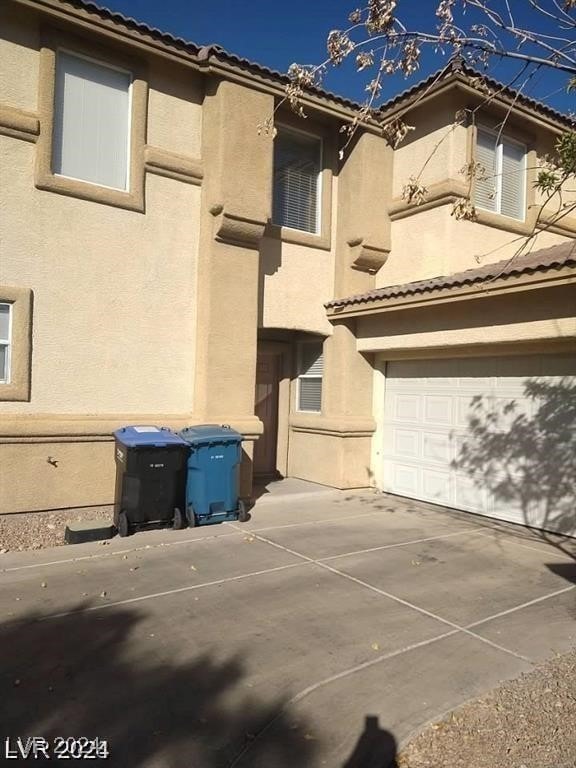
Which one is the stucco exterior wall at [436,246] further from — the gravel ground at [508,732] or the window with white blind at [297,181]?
the gravel ground at [508,732]

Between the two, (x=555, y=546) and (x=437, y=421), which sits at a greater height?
(x=437, y=421)

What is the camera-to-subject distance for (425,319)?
9070 millimetres

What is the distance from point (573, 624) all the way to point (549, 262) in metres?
4.13

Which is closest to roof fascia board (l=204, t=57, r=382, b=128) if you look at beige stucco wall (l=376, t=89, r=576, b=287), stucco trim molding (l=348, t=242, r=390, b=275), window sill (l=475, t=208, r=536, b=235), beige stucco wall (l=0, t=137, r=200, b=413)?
beige stucco wall (l=376, t=89, r=576, b=287)

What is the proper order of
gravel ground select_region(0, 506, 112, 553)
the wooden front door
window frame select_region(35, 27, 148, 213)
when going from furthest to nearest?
the wooden front door → window frame select_region(35, 27, 148, 213) → gravel ground select_region(0, 506, 112, 553)

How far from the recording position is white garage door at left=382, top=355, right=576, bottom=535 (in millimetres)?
7652

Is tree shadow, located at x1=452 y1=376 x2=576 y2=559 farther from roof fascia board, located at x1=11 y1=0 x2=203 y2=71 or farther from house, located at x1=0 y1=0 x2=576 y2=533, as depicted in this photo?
roof fascia board, located at x1=11 y1=0 x2=203 y2=71

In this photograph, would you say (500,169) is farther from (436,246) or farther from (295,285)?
(295,285)

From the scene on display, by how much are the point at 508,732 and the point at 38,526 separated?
6014 millimetres

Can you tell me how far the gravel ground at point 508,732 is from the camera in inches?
120

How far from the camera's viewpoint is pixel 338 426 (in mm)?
10109

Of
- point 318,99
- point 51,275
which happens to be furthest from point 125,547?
point 318,99

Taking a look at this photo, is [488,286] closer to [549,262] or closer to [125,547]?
[549,262]

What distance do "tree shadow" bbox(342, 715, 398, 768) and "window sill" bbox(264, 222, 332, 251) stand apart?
7922 mm
